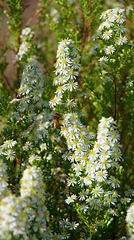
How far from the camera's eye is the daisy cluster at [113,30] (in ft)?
8.38

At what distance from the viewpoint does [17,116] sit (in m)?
2.72

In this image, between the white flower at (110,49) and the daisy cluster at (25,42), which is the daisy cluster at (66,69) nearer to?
the white flower at (110,49)

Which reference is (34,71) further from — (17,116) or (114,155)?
(114,155)

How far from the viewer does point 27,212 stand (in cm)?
171

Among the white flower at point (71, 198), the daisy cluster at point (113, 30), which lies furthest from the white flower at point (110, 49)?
the white flower at point (71, 198)

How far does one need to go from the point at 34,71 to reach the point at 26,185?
4.17 ft

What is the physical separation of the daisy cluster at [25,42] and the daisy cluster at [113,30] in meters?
0.97

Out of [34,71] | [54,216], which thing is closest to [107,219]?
[54,216]

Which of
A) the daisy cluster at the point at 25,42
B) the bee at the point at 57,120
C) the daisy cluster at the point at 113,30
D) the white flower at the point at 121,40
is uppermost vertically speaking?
the daisy cluster at the point at 25,42

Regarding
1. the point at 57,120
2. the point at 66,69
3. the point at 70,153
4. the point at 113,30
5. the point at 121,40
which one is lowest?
the point at 70,153

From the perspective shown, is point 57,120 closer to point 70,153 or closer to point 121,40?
Answer: point 70,153

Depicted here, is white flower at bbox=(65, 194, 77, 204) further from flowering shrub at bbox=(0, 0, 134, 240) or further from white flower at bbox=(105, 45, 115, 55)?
white flower at bbox=(105, 45, 115, 55)

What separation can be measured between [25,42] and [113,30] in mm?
1198

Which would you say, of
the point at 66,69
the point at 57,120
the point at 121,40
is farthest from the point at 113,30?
the point at 57,120
